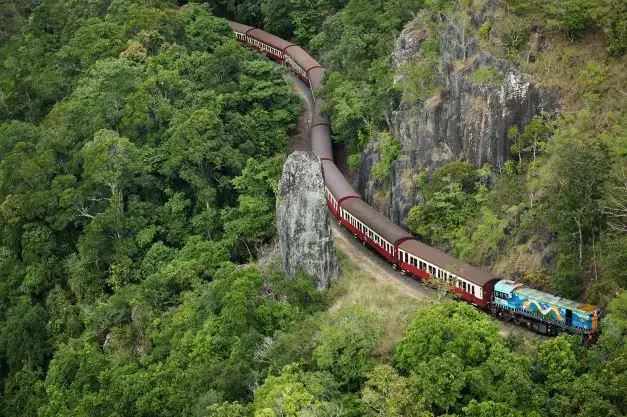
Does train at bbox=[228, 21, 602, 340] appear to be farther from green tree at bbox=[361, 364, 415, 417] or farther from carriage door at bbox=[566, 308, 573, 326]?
green tree at bbox=[361, 364, 415, 417]

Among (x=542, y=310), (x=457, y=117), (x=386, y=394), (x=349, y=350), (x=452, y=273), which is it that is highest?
(x=457, y=117)

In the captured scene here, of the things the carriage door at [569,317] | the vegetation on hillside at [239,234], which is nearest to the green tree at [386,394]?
the vegetation on hillside at [239,234]

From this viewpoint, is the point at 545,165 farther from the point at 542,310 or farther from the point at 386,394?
the point at 386,394

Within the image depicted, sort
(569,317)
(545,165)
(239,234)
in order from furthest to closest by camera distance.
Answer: (239,234), (545,165), (569,317)

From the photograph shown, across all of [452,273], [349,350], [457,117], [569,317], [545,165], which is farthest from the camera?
[457,117]

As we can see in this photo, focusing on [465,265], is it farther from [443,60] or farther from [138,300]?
[138,300]

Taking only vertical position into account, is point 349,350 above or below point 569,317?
below

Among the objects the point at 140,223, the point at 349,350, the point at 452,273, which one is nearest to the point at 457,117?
the point at 452,273
